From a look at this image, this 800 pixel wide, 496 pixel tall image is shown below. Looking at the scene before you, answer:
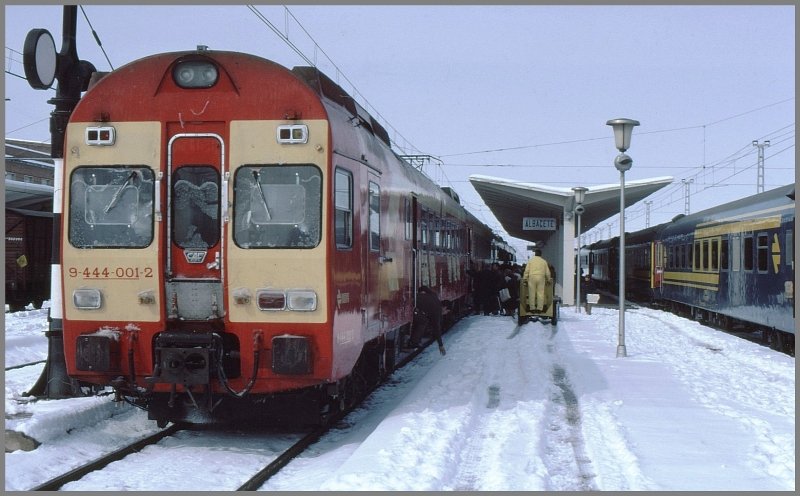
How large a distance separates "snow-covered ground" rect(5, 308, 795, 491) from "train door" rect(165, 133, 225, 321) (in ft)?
4.63

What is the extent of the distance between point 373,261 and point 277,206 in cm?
190

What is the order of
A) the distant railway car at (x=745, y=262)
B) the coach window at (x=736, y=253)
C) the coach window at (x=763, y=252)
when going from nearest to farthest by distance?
the distant railway car at (x=745, y=262) → the coach window at (x=763, y=252) → the coach window at (x=736, y=253)

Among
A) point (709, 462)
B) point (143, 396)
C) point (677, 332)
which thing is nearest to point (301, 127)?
point (143, 396)

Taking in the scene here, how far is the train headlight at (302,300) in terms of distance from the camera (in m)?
7.62

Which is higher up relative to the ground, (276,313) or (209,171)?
(209,171)

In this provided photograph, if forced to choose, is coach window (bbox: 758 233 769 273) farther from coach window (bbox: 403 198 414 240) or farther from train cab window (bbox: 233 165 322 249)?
train cab window (bbox: 233 165 322 249)

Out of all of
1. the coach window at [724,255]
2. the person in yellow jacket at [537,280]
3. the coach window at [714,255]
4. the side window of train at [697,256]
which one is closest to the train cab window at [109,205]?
the person in yellow jacket at [537,280]

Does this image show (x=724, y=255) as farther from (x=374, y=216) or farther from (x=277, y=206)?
(x=277, y=206)

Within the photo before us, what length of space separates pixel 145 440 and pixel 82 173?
2.45m

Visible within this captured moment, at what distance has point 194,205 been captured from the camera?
7895 mm

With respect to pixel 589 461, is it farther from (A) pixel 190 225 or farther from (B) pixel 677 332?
(B) pixel 677 332

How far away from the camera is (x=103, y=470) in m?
7.20

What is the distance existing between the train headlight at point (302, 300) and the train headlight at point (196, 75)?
200cm

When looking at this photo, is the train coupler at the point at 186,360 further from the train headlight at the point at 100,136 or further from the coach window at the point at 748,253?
the coach window at the point at 748,253
